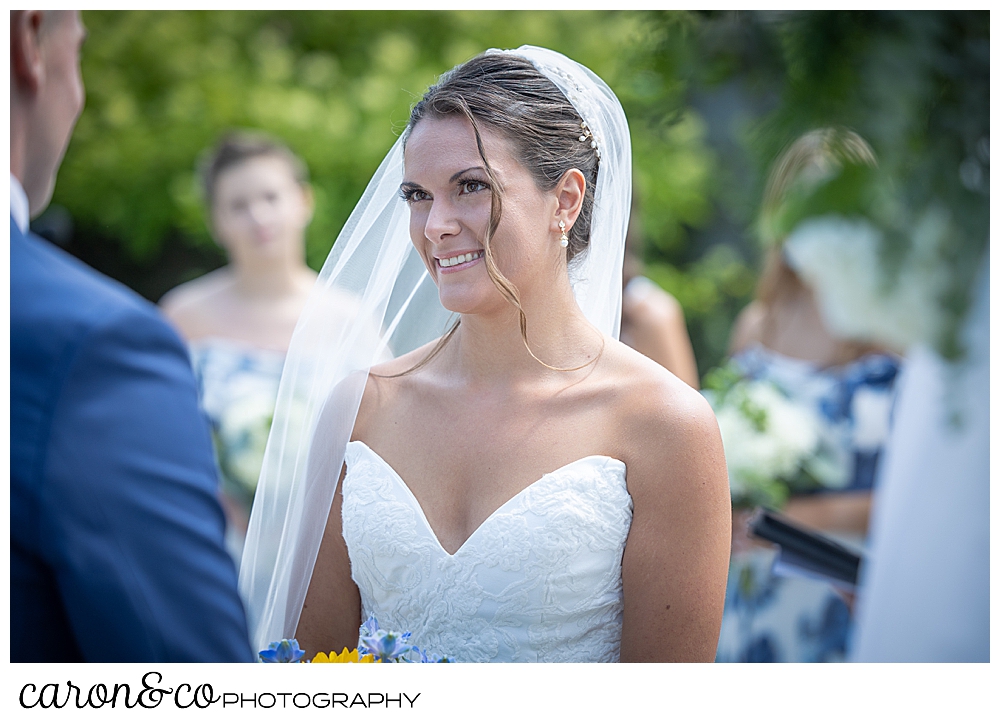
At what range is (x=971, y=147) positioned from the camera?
1.03 metres

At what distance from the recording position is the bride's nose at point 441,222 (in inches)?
72.3

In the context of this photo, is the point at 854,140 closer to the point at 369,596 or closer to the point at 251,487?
the point at 369,596

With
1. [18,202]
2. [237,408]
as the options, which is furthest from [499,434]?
[237,408]

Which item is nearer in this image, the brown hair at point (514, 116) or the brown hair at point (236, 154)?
the brown hair at point (514, 116)

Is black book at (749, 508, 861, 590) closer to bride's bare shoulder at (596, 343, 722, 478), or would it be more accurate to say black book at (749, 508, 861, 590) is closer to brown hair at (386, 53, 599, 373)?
bride's bare shoulder at (596, 343, 722, 478)

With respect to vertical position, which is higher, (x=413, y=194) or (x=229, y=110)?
(x=229, y=110)

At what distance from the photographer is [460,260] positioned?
6.13 ft

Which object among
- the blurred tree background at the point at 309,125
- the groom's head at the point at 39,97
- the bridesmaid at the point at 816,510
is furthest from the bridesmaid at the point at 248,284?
the groom's head at the point at 39,97

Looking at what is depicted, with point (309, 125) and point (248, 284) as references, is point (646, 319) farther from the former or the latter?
point (309, 125)

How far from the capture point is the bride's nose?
1837 millimetres

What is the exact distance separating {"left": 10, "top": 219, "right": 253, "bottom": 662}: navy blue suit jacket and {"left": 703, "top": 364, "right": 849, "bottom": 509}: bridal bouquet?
2180 mm

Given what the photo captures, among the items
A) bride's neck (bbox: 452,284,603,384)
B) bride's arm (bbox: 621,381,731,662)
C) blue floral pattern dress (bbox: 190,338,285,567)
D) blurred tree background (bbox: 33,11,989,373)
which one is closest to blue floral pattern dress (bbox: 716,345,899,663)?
bride's arm (bbox: 621,381,731,662)

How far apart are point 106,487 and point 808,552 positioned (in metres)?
1.94

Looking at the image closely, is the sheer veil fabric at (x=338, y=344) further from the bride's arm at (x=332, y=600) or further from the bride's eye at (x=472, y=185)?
the bride's eye at (x=472, y=185)
